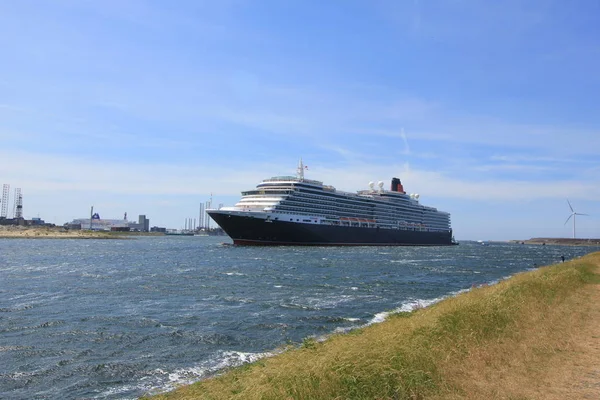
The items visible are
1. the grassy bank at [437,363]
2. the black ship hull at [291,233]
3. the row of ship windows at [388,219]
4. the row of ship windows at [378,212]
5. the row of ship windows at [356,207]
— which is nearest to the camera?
the grassy bank at [437,363]

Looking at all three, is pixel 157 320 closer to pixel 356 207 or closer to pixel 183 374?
pixel 183 374

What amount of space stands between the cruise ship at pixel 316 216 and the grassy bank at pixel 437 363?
63.0 meters

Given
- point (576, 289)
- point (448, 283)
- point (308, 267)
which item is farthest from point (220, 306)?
point (308, 267)

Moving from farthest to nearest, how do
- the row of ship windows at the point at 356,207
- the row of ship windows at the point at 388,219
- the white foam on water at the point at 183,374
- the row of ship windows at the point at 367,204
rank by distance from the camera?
the row of ship windows at the point at 367,204 → the row of ship windows at the point at 356,207 → the row of ship windows at the point at 388,219 → the white foam on water at the point at 183,374

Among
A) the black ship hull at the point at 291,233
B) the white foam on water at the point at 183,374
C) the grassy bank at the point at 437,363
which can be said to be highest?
the black ship hull at the point at 291,233

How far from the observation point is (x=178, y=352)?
13250 mm

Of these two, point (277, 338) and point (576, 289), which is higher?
point (576, 289)

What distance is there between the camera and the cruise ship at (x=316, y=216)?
7475 centimetres

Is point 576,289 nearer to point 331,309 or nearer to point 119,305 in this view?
point 331,309

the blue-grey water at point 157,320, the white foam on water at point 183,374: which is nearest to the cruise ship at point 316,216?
the blue-grey water at point 157,320

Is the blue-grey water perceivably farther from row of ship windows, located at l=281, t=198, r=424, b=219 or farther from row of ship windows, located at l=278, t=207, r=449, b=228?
row of ship windows, located at l=281, t=198, r=424, b=219

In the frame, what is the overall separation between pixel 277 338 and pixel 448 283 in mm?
20779

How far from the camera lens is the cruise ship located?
74.8 metres

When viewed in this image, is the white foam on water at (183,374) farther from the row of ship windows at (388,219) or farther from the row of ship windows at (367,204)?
the row of ship windows at (367,204)
